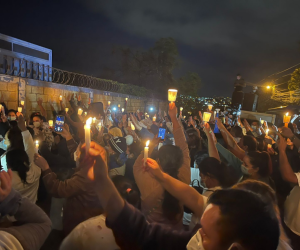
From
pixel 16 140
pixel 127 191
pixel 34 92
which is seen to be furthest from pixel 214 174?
pixel 34 92

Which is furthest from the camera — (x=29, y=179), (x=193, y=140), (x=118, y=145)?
(x=193, y=140)

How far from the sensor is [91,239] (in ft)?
5.23

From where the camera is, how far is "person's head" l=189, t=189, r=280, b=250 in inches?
40.7

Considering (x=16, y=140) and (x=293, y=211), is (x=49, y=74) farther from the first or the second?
(x=293, y=211)

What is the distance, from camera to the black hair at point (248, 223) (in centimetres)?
103

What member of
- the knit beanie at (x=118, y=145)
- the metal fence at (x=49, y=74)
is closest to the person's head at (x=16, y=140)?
the knit beanie at (x=118, y=145)

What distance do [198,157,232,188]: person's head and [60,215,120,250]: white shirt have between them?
1.42 metres

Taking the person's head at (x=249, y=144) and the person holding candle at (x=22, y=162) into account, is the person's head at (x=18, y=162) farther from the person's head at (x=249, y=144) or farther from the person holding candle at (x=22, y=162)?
the person's head at (x=249, y=144)

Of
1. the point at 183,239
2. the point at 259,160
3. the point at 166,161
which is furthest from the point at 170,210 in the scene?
the point at 259,160

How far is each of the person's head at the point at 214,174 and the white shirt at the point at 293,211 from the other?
1.26m

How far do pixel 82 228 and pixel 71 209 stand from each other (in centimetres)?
75

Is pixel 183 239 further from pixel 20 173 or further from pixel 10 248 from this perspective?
pixel 20 173

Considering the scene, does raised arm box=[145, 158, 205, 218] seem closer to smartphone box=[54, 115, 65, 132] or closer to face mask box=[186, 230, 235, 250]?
face mask box=[186, 230, 235, 250]

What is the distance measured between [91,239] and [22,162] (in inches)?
65.6
